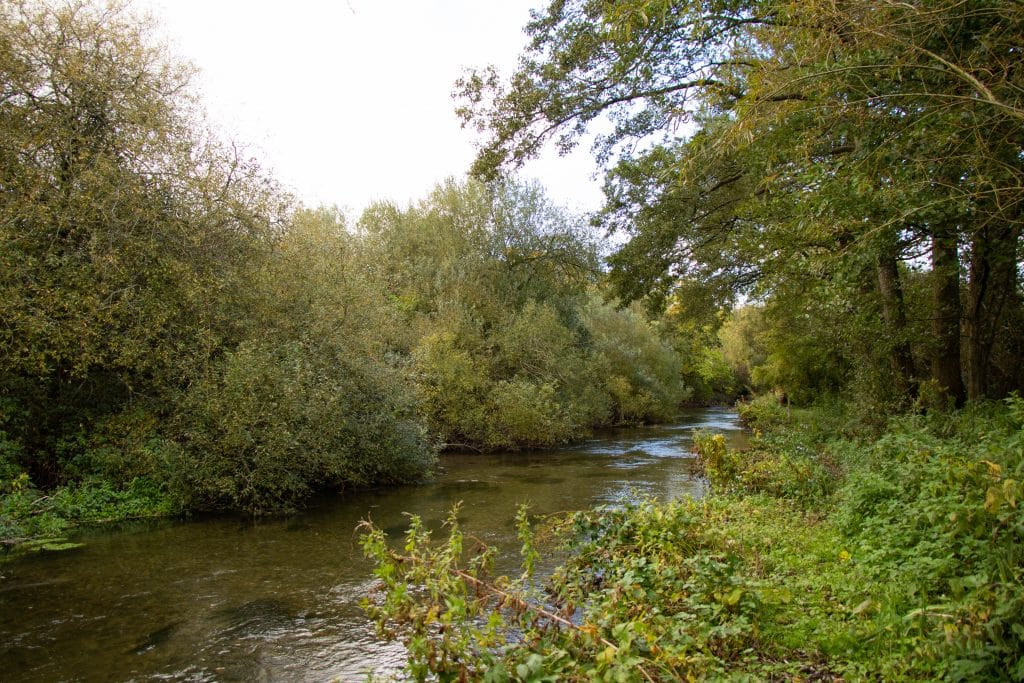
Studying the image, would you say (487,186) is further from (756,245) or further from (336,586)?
(336,586)

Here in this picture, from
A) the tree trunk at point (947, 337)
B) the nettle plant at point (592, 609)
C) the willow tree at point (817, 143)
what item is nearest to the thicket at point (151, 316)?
the willow tree at point (817, 143)

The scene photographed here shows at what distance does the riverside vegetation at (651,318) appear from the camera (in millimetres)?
5035

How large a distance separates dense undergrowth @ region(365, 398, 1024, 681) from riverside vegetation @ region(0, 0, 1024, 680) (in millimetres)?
36

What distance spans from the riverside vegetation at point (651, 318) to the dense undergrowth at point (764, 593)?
1.4 inches

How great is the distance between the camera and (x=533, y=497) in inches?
591

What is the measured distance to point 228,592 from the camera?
893 cm

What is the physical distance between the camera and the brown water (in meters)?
6.64

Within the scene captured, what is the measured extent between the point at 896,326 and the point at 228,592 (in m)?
14.2

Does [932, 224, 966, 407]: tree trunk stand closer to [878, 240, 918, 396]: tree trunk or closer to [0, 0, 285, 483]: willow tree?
[878, 240, 918, 396]: tree trunk

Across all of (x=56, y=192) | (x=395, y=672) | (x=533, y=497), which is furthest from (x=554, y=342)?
(x=395, y=672)

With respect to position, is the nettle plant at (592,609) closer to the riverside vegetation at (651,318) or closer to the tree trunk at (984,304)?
the riverside vegetation at (651,318)

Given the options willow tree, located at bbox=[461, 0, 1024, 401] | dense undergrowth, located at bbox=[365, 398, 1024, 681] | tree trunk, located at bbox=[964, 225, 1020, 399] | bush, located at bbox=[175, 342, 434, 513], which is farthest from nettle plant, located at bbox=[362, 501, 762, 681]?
tree trunk, located at bbox=[964, 225, 1020, 399]

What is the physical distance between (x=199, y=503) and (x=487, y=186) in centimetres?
2005

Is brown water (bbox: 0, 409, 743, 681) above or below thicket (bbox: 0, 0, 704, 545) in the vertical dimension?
below
